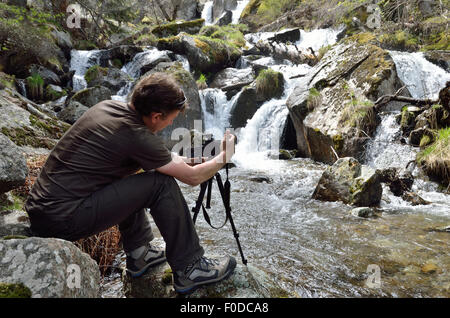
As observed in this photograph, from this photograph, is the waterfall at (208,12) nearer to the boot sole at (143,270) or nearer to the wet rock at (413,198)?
the wet rock at (413,198)

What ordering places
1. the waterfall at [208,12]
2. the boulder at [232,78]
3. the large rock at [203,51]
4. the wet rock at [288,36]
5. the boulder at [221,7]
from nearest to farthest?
the boulder at [232,78]
the large rock at [203,51]
the wet rock at [288,36]
the boulder at [221,7]
the waterfall at [208,12]

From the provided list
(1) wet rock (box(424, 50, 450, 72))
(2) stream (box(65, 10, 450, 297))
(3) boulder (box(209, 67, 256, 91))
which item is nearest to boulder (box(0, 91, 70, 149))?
(2) stream (box(65, 10, 450, 297))

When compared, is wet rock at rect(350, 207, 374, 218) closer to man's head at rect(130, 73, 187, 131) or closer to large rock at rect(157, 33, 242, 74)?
man's head at rect(130, 73, 187, 131)

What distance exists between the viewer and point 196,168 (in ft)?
6.80

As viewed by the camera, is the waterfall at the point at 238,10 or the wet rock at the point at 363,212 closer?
the wet rock at the point at 363,212

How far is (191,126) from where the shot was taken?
1033 cm

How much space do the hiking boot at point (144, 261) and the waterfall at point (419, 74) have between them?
8.86 meters

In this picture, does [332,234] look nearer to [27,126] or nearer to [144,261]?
[144,261]

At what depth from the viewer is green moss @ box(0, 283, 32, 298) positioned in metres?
1.35

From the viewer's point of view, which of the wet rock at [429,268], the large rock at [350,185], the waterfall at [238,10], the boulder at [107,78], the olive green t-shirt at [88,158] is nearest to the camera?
the olive green t-shirt at [88,158]

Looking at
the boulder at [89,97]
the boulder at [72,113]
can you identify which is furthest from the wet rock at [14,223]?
the boulder at [89,97]

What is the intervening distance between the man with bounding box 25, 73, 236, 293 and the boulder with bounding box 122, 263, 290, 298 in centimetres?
7

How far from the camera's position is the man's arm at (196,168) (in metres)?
2.00
